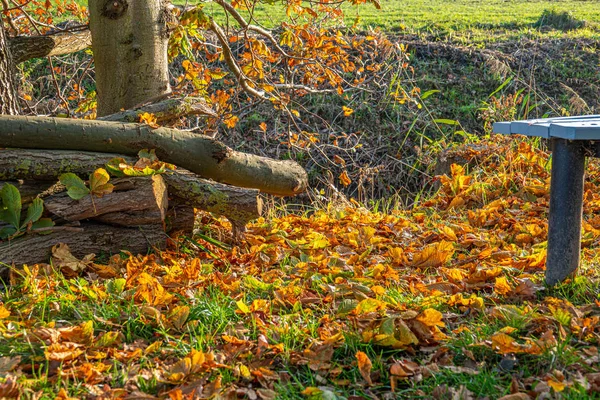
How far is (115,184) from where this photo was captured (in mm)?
3154

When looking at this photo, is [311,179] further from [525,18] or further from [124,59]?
[525,18]

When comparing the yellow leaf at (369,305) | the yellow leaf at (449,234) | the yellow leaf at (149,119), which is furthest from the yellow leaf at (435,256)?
the yellow leaf at (149,119)

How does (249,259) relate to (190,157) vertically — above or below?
below

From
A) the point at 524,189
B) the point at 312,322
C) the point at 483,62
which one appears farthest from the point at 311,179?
the point at 312,322

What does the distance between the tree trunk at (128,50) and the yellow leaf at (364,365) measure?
2.44 meters

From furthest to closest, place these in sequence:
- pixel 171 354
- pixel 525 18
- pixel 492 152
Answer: pixel 525 18
pixel 492 152
pixel 171 354

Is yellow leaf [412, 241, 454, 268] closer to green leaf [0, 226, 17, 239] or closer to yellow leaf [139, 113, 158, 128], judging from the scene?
yellow leaf [139, 113, 158, 128]

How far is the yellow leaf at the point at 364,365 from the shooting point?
2.05m

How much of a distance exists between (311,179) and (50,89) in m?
4.15

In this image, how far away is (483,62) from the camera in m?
9.39

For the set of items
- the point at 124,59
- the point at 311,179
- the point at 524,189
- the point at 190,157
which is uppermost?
the point at 124,59

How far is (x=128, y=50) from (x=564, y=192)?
2.62 meters

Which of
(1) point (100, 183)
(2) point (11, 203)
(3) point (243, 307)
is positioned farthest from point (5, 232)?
(3) point (243, 307)

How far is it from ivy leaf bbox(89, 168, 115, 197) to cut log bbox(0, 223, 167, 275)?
0.22 m
